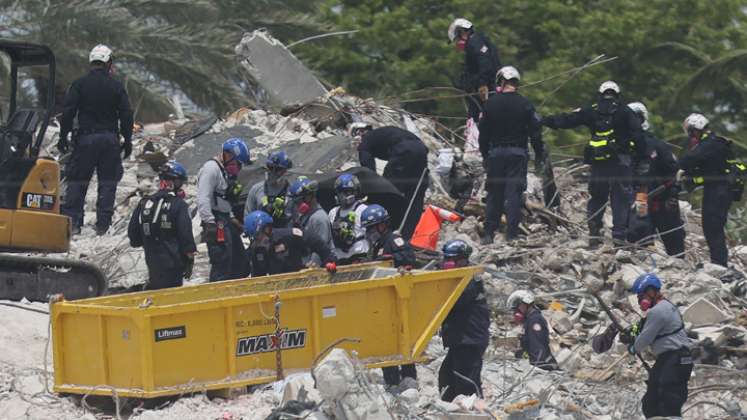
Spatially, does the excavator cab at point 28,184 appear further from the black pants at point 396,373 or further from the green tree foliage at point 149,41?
the green tree foliage at point 149,41

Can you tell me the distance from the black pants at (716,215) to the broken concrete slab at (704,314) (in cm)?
184

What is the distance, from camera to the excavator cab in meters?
17.1

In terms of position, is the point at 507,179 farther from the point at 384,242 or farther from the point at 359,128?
the point at 384,242

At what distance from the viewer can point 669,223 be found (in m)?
21.1

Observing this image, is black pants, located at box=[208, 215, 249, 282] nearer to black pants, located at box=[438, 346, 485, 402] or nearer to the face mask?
the face mask

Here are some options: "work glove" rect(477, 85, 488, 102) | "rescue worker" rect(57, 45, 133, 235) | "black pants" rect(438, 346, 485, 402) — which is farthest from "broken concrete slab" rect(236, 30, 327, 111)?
"black pants" rect(438, 346, 485, 402)

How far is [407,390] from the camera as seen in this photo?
48.6ft

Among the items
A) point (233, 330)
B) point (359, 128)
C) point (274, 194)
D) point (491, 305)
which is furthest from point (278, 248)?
point (359, 128)

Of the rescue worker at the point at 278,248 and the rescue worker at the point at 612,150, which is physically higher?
the rescue worker at the point at 612,150

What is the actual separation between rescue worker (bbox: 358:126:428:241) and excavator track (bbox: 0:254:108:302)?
3471mm

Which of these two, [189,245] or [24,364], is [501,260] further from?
[24,364]

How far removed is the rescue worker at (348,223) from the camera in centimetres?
1698

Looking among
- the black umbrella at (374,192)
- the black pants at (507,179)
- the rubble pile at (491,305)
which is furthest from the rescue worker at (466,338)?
the black pants at (507,179)

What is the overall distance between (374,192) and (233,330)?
4.66 meters
